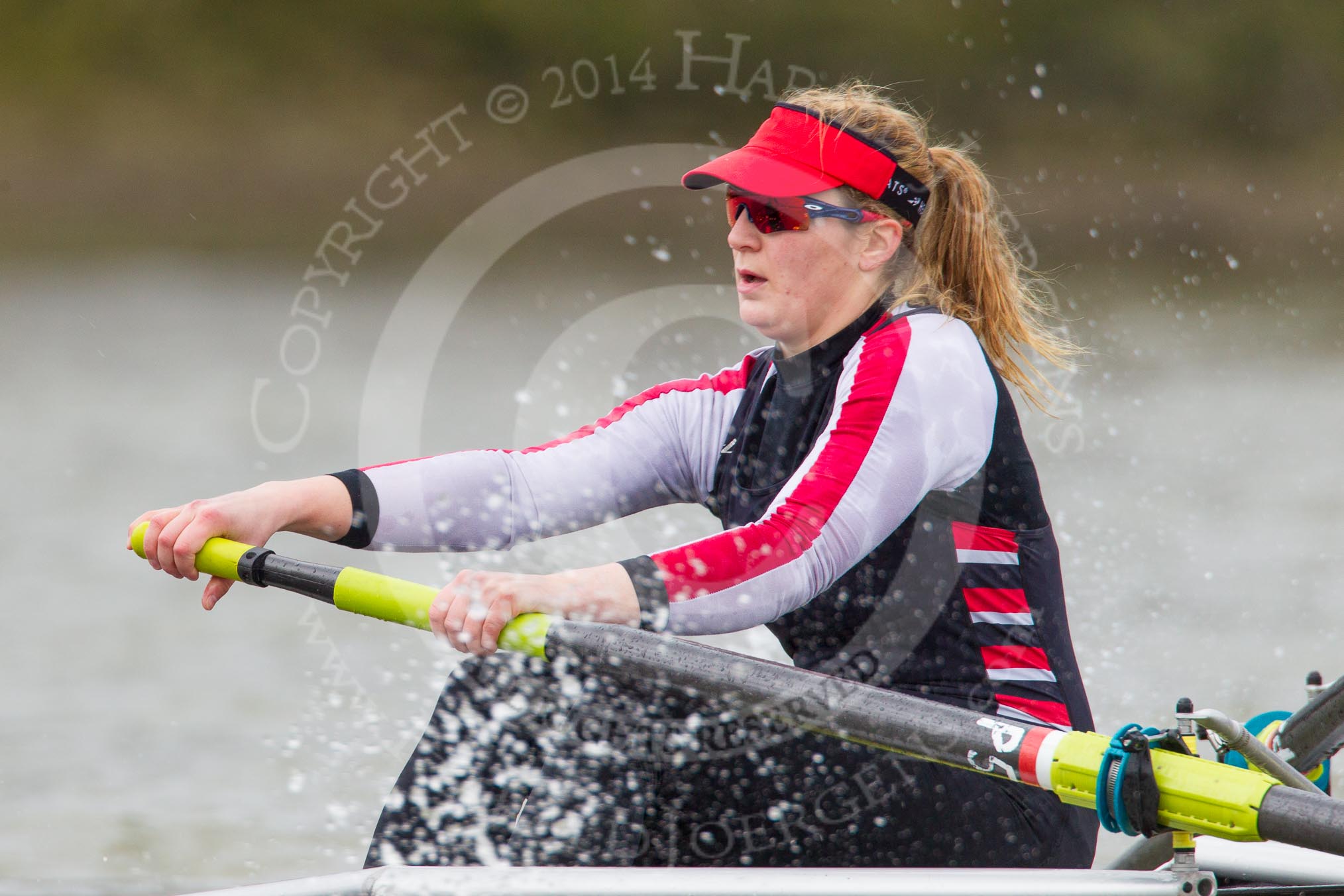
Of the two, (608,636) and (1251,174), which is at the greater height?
(1251,174)

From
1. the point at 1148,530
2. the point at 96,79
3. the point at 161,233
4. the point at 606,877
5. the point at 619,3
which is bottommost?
the point at 606,877

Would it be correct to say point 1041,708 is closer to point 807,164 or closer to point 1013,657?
point 1013,657

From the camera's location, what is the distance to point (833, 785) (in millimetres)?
1154

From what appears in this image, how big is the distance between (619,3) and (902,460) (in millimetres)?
5969

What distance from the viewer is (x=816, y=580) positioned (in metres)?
1.17

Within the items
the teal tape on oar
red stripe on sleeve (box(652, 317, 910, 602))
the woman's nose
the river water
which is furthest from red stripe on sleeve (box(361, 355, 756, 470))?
the river water

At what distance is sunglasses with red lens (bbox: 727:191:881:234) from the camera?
1349mm

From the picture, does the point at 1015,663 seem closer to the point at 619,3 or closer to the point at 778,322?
the point at 778,322

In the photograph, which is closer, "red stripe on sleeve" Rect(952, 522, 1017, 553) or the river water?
"red stripe on sleeve" Rect(952, 522, 1017, 553)

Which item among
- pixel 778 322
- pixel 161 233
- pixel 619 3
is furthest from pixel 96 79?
pixel 778 322

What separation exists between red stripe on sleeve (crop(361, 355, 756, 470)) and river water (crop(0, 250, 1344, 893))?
3.25 ft

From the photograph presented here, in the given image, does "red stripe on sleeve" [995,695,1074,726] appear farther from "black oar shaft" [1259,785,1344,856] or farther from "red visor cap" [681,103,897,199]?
"red visor cap" [681,103,897,199]

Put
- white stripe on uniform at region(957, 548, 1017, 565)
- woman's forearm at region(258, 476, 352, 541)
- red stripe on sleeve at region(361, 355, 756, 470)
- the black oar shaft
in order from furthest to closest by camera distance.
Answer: red stripe on sleeve at region(361, 355, 756, 470) < woman's forearm at region(258, 476, 352, 541) < white stripe on uniform at region(957, 548, 1017, 565) < the black oar shaft

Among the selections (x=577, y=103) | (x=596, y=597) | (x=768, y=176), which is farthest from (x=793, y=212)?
(x=577, y=103)
